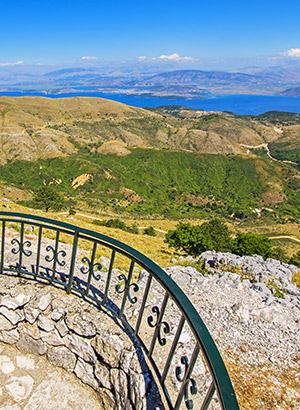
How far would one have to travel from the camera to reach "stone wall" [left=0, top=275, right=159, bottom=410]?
326cm

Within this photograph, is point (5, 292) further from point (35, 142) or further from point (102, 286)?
point (35, 142)

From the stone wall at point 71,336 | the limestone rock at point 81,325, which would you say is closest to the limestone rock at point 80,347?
the stone wall at point 71,336

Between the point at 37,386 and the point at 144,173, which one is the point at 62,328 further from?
the point at 144,173

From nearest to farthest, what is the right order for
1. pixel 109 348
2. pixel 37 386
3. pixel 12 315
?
pixel 109 348
pixel 37 386
pixel 12 315

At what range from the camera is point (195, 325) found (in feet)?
6.70

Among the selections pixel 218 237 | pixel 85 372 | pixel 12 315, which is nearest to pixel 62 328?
pixel 85 372

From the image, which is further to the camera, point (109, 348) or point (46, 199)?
point (46, 199)

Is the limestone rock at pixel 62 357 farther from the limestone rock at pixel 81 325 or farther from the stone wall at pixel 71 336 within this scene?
the limestone rock at pixel 81 325

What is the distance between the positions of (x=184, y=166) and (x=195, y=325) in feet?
397

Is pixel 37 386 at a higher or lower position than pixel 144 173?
higher

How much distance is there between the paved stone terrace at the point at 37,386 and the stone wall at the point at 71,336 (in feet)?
0.32

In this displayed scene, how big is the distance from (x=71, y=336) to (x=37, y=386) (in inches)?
29.6

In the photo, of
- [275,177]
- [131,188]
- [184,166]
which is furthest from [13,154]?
[275,177]

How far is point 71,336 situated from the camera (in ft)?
11.9
